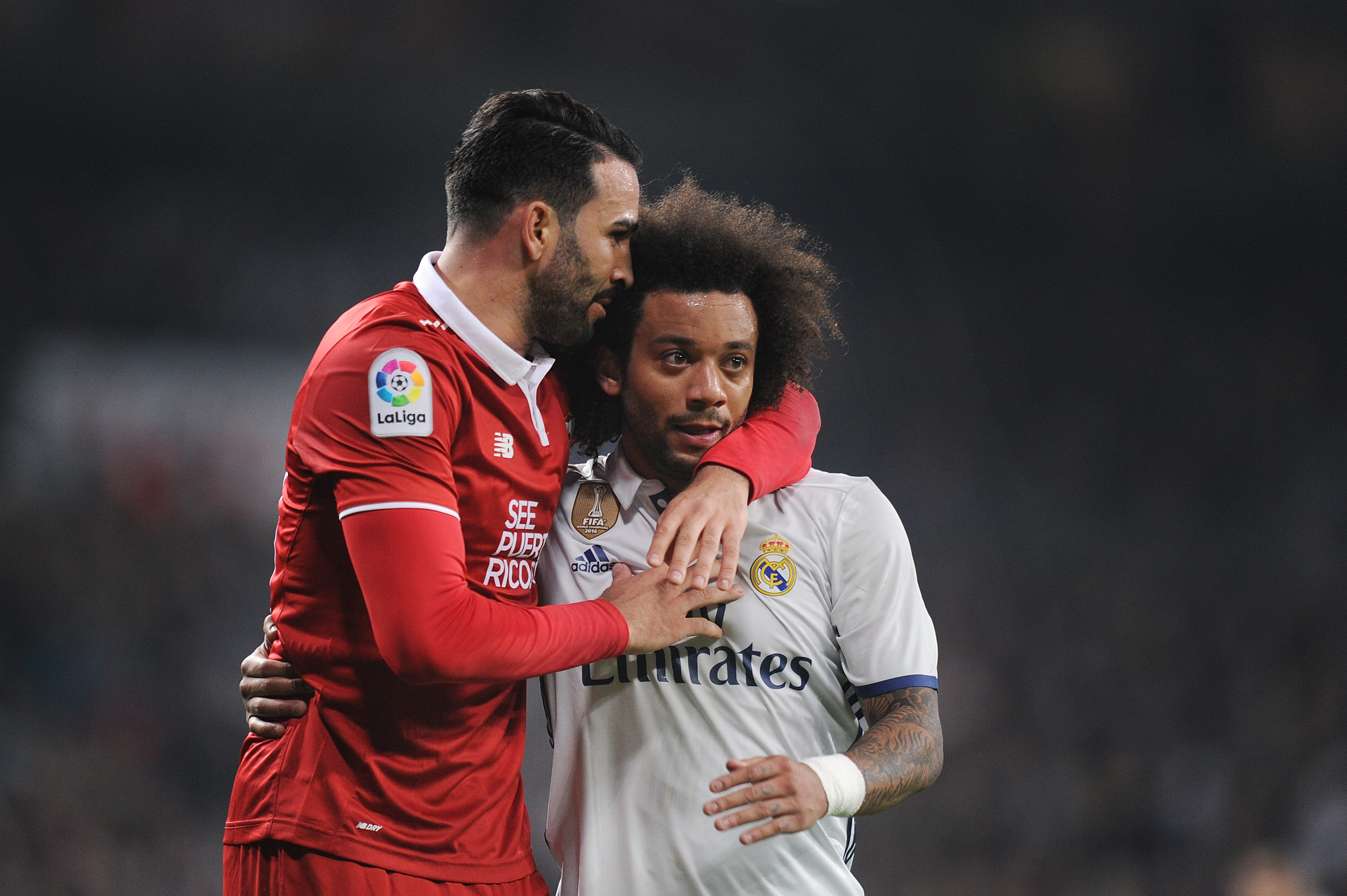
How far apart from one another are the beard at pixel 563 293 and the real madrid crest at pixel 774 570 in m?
0.71

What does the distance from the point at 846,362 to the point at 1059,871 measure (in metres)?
4.67

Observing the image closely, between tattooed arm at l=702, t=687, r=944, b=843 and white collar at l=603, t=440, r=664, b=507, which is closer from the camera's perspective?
tattooed arm at l=702, t=687, r=944, b=843

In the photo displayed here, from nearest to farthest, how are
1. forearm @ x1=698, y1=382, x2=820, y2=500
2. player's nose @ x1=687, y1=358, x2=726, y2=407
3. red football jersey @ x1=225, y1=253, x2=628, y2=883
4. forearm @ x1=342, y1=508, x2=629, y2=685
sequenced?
1. forearm @ x1=342, y1=508, x2=629, y2=685
2. red football jersey @ x1=225, y1=253, x2=628, y2=883
3. forearm @ x1=698, y1=382, x2=820, y2=500
4. player's nose @ x1=687, y1=358, x2=726, y2=407

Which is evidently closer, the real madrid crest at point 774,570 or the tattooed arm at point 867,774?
the tattooed arm at point 867,774

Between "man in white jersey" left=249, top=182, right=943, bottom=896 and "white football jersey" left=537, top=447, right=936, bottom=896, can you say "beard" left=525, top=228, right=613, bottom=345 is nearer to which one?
"man in white jersey" left=249, top=182, right=943, bottom=896

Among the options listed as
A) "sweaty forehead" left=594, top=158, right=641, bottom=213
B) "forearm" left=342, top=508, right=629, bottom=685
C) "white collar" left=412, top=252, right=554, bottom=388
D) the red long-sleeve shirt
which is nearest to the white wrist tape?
the red long-sleeve shirt

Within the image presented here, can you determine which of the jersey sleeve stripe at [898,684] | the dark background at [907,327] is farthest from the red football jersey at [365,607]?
the dark background at [907,327]

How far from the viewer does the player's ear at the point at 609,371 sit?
294 centimetres

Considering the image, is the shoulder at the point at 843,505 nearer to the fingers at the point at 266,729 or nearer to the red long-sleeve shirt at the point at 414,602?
the red long-sleeve shirt at the point at 414,602

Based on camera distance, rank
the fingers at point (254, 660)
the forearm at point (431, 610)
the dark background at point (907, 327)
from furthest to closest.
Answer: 1. the dark background at point (907, 327)
2. the fingers at point (254, 660)
3. the forearm at point (431, 610)

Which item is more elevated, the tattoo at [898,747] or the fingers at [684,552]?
the fingers at [684,552]

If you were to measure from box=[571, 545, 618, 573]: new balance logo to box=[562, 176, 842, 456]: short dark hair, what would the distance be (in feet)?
1.38

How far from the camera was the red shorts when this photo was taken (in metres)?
2.27

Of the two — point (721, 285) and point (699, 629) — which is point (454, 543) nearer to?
point (699, 629)
